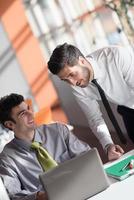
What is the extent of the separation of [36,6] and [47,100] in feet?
6.02

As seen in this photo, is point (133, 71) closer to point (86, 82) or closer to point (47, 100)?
point (86, 82)

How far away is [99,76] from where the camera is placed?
219cm

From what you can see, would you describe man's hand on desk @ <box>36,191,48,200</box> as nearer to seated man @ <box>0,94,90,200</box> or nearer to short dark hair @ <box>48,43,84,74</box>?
seated man @ <box>0,94,90,200</box>

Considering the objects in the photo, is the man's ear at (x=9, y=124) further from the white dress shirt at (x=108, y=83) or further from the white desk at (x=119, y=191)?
the white desk at (x=119, y=191)

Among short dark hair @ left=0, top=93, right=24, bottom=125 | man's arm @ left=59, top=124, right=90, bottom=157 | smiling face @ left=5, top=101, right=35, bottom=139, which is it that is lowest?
man's arm @ left=59, top=124, right=90, bottom=157

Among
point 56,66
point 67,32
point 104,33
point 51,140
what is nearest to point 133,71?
point 56,66

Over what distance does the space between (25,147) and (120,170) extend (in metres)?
0.51

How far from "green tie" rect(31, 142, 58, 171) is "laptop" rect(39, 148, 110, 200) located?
313mm

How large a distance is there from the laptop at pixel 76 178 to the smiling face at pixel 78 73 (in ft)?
1.94

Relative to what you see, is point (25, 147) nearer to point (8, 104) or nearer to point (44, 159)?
point (44, 159)

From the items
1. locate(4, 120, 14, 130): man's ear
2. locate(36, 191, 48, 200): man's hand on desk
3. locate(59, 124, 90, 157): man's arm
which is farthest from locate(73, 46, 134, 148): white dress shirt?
locate(36, 191, 48, 200): man's hand on desk

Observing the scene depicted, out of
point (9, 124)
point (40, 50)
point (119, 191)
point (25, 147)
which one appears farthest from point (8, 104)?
point (40, 50)

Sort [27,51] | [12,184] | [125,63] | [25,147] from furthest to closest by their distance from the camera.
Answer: [27,51] → [125,63] → [25,147] → [12,184]

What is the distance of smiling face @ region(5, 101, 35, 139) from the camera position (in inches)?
76.3
